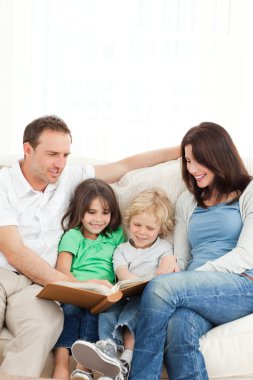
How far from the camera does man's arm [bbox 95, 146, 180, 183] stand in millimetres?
3174

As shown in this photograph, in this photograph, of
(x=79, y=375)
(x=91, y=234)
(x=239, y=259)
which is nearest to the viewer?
(x=79, y=375)

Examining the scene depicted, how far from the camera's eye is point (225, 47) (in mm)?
4191

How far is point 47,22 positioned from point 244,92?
1.32 meters

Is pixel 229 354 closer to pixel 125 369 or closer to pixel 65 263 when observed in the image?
pixel 125 369

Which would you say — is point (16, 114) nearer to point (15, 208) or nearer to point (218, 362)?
point (15, 208)

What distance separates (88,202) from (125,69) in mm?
1618

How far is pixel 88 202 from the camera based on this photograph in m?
2.95

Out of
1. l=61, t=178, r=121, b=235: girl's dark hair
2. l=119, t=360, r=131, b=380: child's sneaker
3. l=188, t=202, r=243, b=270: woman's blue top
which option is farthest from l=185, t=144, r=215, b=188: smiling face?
l=119, t=360, r=131, b=380: child's sneaker

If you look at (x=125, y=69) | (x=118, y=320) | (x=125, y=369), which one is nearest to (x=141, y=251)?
(x=118, y=320)

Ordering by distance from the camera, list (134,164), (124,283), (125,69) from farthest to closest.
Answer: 1. (125,69)
2. (134,164)
3. (124,283)

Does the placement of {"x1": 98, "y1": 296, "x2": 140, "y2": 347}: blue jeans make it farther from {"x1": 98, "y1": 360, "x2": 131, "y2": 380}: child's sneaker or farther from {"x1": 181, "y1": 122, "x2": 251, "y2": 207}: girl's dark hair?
{"x1": 181, "y1": 122, "x2": 251, "y2": 207}: girl's dark hair

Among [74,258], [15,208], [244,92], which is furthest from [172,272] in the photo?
[244,92]

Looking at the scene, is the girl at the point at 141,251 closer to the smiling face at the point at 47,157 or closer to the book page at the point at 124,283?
the book page at the point at 124,283

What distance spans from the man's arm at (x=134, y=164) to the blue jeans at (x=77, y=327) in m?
0.71
